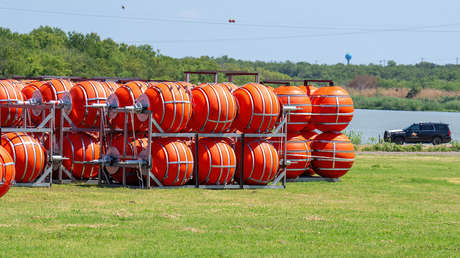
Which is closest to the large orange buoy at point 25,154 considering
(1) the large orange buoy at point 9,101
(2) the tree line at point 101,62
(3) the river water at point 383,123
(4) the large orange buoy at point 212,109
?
(1) the large orange buoy at point 9,101

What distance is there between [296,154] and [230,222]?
9108mm

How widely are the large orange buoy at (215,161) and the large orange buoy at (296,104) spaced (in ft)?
10.3

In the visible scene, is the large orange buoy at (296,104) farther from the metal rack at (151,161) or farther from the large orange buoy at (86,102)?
the large orange buoy at (86,102)

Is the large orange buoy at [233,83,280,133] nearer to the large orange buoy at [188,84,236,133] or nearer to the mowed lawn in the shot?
the large orange buoy at [188,84,236,133]

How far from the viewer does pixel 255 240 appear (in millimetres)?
13414

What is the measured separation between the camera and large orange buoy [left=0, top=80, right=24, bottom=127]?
21.7 metres

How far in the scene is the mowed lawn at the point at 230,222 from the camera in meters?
12.7

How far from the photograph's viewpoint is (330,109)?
24.4m

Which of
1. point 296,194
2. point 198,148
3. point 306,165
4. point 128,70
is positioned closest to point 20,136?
point 198,148

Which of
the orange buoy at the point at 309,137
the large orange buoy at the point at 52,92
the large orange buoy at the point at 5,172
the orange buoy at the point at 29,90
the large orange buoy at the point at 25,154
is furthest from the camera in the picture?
the orange buoy at the point at 309,137

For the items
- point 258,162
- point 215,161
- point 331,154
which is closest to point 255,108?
point 258,162

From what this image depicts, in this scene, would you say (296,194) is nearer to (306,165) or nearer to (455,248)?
(306,165)

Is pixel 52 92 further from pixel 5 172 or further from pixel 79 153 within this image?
pixel 5 172

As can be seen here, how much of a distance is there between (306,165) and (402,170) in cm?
727
